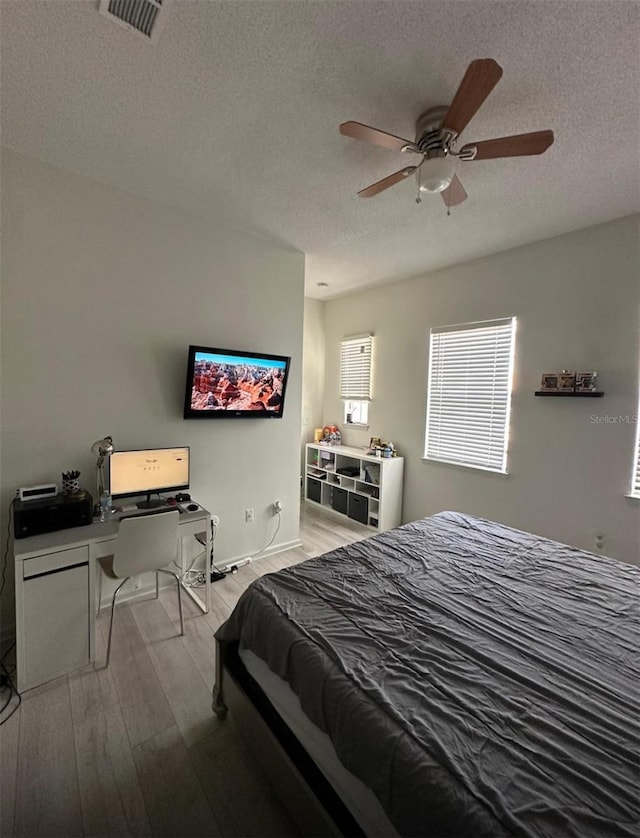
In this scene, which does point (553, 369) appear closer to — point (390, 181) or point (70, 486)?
point (390, 181)

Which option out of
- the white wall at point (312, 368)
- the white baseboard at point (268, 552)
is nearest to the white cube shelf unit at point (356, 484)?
the white wall at point (312, 368)

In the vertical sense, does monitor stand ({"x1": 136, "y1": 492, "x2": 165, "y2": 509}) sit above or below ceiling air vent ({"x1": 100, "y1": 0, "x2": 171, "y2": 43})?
below

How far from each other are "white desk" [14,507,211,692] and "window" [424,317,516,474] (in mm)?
3028

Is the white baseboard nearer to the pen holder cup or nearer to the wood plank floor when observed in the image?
the wood plank floor

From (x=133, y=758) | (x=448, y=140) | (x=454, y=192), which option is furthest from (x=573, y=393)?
(x=133, y=758)

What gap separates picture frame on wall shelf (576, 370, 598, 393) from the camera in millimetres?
2592

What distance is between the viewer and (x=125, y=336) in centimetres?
237

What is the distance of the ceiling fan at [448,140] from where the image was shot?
1.27 meters

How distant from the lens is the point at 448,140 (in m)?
1.56

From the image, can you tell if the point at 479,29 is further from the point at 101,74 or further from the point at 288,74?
the point at 101,74

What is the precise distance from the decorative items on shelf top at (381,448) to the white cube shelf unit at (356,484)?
0.27ft

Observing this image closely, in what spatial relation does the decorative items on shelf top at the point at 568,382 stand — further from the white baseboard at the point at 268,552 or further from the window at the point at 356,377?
the white baseboard at the point at 268,552

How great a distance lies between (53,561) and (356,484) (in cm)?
299

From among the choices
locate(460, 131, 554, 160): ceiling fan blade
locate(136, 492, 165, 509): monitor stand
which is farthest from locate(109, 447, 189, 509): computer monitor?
locate(460, 131, 554, 160): ceiling fan blade
